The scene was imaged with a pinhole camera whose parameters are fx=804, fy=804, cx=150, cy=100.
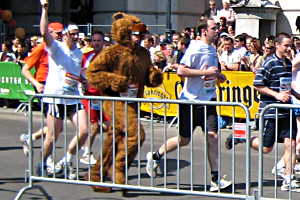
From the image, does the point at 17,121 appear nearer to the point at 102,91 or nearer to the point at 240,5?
the point at 102,91

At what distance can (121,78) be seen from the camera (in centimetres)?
870

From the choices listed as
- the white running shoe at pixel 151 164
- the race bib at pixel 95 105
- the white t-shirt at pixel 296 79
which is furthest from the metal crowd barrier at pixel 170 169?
the white t-shirt at pixel 296 79

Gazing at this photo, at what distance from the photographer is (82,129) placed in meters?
9.16

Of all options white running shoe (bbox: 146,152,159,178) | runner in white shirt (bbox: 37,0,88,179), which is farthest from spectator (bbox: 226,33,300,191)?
runner in white shirt (bbox: 37,0,88,179)

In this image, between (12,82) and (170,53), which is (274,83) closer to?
(170,53)

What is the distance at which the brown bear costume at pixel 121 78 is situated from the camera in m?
8.55

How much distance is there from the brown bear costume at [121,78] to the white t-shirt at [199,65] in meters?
0.50

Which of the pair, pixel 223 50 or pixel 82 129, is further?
pixel 223 50

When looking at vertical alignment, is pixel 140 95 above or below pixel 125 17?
below

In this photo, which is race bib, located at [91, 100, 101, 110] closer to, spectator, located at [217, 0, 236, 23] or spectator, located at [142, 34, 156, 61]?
spectator, located at [142, 34, 156, 61]

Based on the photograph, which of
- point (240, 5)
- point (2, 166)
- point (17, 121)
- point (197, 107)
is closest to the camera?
point (197, 107)

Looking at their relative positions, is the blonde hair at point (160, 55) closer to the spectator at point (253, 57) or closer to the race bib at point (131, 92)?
the spectator at point (253, 57)

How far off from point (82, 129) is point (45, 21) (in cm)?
132

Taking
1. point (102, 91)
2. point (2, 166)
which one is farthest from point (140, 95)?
point (2, 166)
